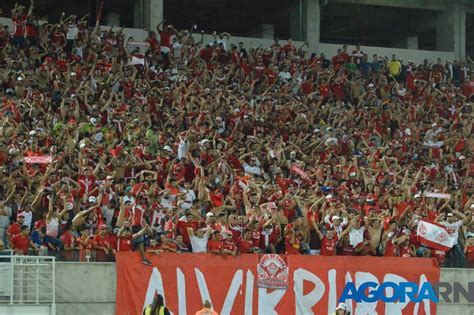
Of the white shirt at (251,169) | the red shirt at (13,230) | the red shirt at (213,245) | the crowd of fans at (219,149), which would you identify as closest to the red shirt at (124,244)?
the crowd of fans at (219,149)

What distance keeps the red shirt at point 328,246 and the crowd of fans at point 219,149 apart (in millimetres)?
34

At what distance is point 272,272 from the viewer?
2420 cm

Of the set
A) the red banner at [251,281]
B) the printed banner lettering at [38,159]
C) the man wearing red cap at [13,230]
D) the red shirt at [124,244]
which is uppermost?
the printed banner lettering at [38,159]

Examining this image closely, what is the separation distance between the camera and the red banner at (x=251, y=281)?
22922 mm

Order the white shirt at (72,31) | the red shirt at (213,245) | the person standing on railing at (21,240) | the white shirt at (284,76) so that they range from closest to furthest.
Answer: the person standing on railing at (21,240), the red shirt at (213,245), the white shirt at (72,31), the white shirt at (284,76)

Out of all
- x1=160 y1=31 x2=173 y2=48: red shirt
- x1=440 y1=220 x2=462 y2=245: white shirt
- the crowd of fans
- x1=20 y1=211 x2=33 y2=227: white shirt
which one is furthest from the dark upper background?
x1=20 y1=211 x2=33 y2=227: white shirt

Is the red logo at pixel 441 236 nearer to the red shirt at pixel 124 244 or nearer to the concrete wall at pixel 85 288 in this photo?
the red shirt at pixel 124 244

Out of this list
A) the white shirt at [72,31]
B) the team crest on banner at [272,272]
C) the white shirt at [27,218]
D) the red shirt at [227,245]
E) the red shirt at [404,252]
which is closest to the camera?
the white shirt at [27,218]

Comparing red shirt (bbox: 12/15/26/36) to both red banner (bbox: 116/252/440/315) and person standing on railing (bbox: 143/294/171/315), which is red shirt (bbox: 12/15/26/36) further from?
person standing on railing (bbox: 143/294/171/315)

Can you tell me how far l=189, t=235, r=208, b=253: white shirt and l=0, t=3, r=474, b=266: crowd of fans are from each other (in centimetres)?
3

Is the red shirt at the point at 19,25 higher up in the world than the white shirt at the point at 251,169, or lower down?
higher up

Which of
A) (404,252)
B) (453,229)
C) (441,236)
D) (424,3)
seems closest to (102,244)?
(404,252)

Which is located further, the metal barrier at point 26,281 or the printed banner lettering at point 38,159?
the printed banner lettering at point 38,159

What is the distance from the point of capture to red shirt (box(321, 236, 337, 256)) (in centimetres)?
2480
